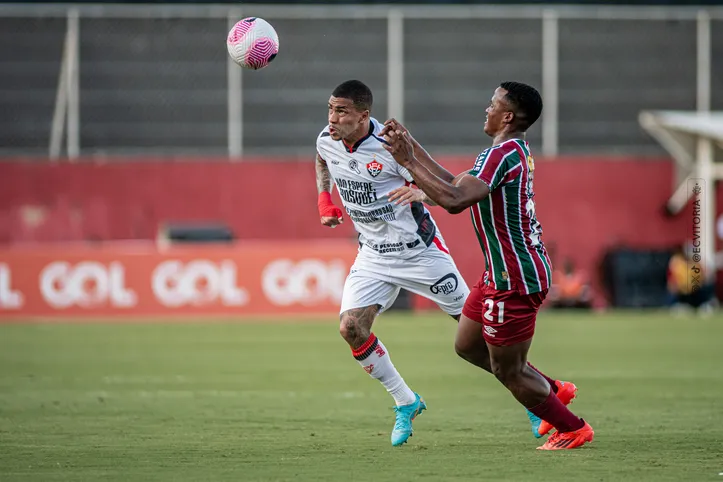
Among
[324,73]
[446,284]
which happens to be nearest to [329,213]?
[446,284]

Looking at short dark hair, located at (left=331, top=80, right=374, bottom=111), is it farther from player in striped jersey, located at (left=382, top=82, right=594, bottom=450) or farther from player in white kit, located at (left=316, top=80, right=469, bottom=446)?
player in striped jersey, located at (left=382, top=82, right=594, bottom=450)

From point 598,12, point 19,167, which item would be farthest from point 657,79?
point 19,167

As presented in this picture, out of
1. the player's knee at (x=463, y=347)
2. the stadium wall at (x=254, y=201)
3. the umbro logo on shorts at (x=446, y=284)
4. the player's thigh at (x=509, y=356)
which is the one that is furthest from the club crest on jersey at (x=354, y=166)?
the stadium wall at (x=254, y=201)

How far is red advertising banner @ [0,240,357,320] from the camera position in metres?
23.7

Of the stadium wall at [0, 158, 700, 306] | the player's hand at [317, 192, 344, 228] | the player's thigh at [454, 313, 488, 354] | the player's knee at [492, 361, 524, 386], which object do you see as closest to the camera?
the player's knee at [492, 361, 524, 386]

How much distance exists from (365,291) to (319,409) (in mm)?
2024

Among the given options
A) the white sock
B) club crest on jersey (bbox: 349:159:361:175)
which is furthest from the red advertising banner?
the white sock

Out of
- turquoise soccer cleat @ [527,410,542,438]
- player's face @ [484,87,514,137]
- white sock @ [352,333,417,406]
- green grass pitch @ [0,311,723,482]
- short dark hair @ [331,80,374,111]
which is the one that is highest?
short dark hair @ [331,80,374,111]

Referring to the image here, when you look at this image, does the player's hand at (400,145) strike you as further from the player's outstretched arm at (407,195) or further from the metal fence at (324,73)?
the metal fence at (324,73)

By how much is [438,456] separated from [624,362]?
8.19m

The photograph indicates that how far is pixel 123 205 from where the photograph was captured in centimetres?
2806

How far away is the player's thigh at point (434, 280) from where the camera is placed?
937cm

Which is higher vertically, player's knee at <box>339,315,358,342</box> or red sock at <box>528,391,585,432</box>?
player's knee at <box>339,315,358,342</box>

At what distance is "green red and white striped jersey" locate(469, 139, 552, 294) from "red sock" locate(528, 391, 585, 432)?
0.78 meters
